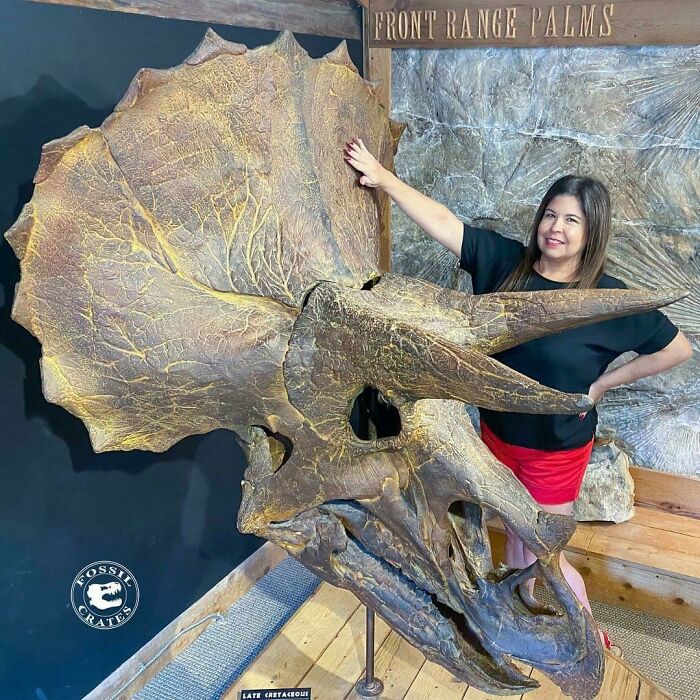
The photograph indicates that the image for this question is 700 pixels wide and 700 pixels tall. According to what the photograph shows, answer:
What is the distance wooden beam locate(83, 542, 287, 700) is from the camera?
2.21m

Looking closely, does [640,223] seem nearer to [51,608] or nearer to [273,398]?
[273,398]

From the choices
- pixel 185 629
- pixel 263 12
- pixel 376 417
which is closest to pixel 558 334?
pixel 376 417

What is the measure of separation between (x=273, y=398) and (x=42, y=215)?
505mm

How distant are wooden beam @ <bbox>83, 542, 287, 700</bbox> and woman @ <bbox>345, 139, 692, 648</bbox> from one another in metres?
1.09

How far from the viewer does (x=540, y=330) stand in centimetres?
108

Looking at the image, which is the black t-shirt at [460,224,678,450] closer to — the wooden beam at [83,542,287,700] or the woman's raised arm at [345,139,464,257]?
the woman's raised arm at [345,139,464,257]

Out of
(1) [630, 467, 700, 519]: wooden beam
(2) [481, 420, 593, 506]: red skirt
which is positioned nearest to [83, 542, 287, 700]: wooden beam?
(2) [481, 420, 593, 506]: red skirt

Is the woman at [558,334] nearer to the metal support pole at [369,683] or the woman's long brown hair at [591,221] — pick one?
the woman's long brown hair at [591,221]

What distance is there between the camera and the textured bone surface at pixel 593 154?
2.40 metres

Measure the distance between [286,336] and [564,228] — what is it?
2.99ft

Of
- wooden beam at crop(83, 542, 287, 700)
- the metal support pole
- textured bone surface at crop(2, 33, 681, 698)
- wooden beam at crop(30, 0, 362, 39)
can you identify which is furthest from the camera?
wooden beam at crop(83, 542, 287, 700)

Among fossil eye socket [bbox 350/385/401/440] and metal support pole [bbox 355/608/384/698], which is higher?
fossil eye socket [bbox 350/385/401/440]

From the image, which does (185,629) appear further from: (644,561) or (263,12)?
(263,12)

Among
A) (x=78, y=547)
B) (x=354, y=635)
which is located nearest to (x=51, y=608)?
(x=78, y=547)
